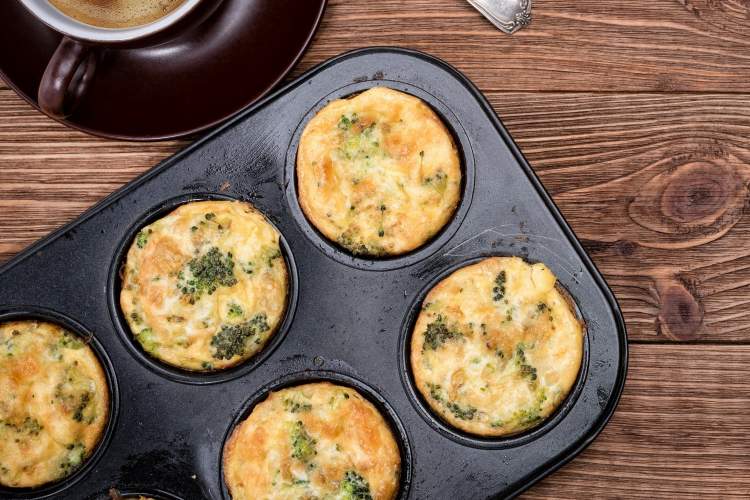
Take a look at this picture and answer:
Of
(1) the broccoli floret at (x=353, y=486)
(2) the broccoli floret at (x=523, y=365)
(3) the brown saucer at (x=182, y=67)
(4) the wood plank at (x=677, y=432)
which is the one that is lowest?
(4) the wood plank at (x=677, y=432)

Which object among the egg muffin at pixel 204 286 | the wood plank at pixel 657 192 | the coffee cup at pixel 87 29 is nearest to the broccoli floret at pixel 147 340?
the egg muffin at pixel 204 286

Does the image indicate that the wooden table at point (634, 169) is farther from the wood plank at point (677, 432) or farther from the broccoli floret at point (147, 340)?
the broccoli floret at point (147, 340)

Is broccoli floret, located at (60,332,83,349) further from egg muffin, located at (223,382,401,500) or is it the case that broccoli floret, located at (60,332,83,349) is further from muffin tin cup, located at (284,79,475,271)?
muffin tin cup, located at (284,79,475,271)

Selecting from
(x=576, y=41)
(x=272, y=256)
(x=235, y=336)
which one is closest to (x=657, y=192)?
(x=576, y=41)

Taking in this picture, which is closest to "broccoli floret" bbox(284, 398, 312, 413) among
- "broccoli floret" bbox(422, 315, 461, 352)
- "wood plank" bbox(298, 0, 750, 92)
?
→ "broccoli floret" bbox(422, 315, 461, 352)

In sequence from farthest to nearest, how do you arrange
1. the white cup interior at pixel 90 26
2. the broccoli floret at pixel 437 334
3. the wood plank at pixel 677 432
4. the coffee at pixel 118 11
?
the wood plank at pixel 677 432, the broccoli floret at pixel 437 334, the coffee at pixel 118 11, the white cup interior at pixel 90 26

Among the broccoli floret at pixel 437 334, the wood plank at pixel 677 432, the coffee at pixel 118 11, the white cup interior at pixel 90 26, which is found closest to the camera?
the white cup interior at pixel 90 26

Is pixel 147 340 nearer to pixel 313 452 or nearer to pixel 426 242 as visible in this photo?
pixel 313 452

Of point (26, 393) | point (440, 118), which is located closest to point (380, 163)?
point (440, 118)
